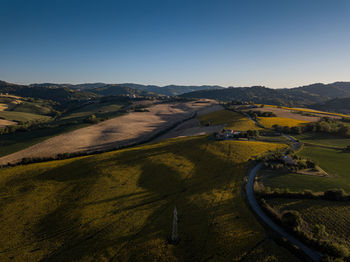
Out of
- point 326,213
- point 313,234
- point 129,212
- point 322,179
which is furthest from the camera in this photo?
point 322,179

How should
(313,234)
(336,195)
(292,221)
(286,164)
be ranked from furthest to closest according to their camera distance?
(286,164) → (336,195) → (292,221) → (313,234)

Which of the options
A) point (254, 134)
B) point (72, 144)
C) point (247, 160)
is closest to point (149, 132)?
point (72, 144)

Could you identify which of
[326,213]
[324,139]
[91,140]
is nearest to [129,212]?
[326,213]

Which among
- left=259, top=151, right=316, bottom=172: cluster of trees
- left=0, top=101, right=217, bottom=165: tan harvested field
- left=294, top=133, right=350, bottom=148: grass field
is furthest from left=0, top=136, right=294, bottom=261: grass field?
left=294, top=133, right=350, bottom=148: grass field

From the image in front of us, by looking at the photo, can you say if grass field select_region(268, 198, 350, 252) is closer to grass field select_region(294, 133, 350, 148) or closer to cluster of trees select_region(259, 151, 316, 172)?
cluster of trees select_region(259, 151, 316, 172)

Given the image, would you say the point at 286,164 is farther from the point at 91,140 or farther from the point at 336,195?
the point at 91,140

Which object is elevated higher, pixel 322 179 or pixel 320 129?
pixel 320 129

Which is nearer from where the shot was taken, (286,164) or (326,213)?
(326,213)
